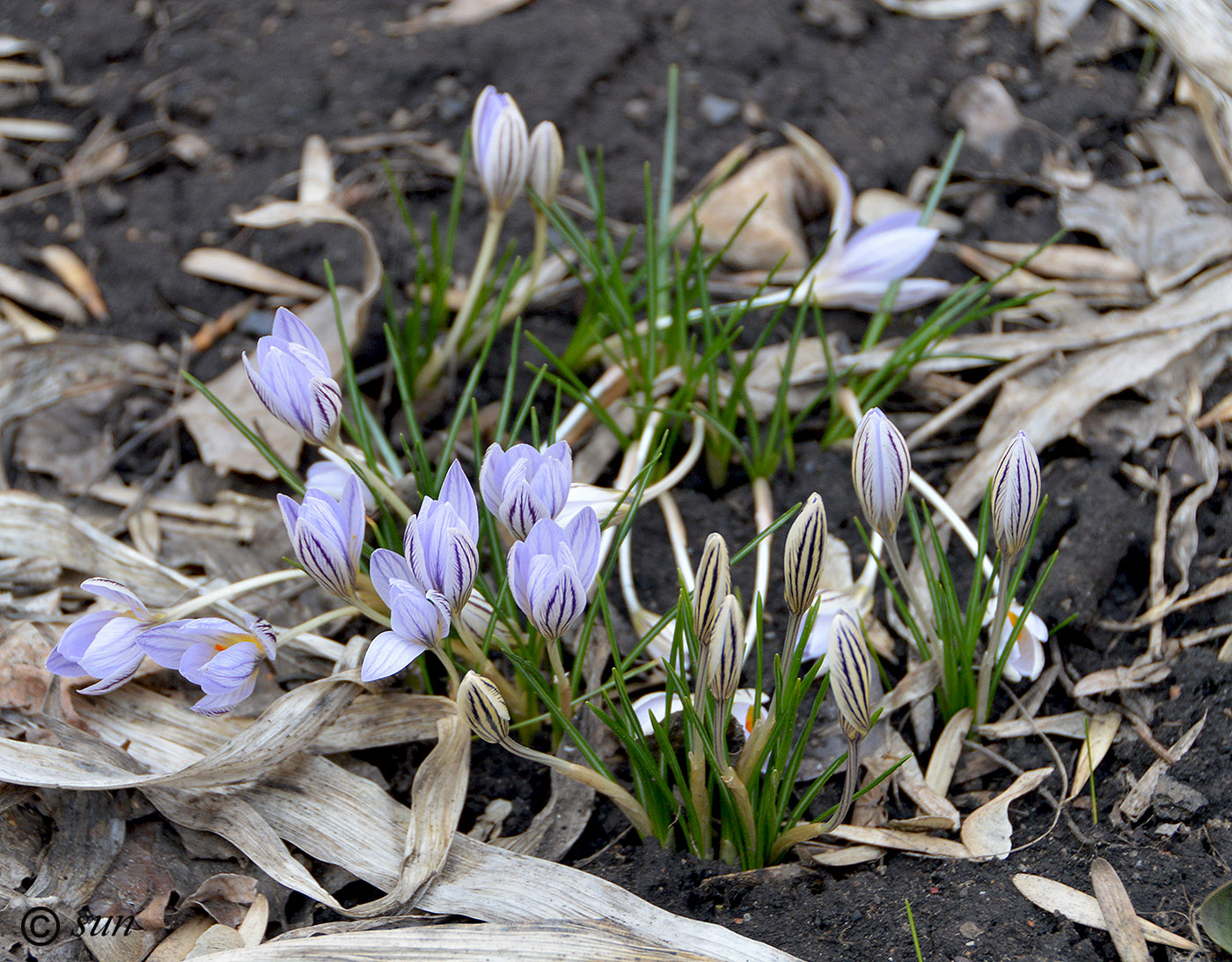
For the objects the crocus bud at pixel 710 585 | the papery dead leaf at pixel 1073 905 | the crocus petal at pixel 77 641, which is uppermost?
the crocus bud at pixel 710 585

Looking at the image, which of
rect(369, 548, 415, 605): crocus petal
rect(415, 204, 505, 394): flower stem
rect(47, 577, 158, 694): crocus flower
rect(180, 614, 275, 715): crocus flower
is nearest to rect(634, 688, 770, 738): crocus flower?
rect(369, 548, 415, 605): crocus petal

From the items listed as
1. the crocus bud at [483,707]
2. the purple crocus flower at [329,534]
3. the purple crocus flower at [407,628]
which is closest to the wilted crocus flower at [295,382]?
the purple crocus flower at [329,534]

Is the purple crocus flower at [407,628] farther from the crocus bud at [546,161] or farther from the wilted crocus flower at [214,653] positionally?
the crocus bud at [546,161]

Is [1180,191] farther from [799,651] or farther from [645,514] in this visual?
[799,651]

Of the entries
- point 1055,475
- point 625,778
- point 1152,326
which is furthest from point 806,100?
point 625,778

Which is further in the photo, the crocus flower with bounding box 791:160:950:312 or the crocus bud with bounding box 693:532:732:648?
the crocus flower with bounding box 791:160:950:312

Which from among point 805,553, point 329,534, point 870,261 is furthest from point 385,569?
point 870,261

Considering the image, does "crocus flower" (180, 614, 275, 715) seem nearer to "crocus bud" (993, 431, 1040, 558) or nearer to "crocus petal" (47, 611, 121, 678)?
"crocus petal" (47, 611, 121, 678)
